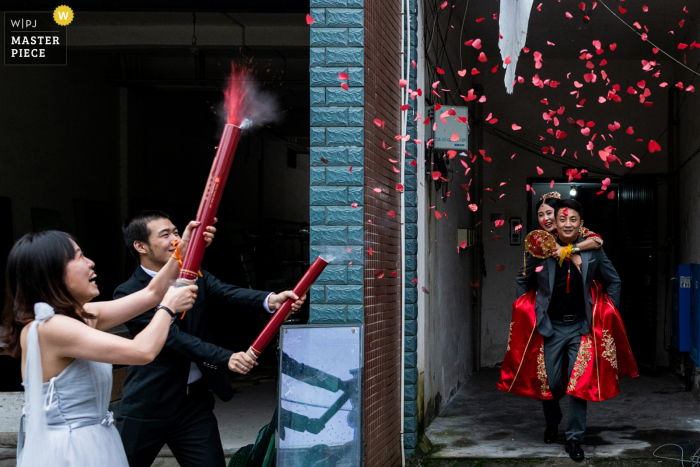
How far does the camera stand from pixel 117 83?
9984 millimetres

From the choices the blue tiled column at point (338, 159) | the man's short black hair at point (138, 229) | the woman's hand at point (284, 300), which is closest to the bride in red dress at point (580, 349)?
the blue tiled column at point (338, 159)

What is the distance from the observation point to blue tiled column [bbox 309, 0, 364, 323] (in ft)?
13.8

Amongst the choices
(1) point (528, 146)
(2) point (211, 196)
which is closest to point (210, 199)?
(2) point (211, 196)

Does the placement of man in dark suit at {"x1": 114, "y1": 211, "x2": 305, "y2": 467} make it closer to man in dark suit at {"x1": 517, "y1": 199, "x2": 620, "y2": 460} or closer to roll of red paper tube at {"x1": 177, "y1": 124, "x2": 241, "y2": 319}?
roll of red paper tube at {"x1": 177, "y1": 124, "x2": 241, "y2": 319}

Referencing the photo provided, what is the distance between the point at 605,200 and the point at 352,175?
21.2ft

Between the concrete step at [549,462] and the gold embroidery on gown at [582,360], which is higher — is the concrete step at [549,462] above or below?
below

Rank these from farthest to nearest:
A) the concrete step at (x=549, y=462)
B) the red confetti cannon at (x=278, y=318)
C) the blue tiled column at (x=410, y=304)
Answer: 1. the blue tiled column at (x=410, y=304)
2. the concrete step at (x=549, y=462)
3. the red confetti cannon at (x=278, y=318)

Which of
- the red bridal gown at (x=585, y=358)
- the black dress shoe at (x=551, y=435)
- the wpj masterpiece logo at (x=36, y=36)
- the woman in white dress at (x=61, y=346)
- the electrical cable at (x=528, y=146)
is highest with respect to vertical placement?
the wpj masterpiece logo at (x=36, y=36)

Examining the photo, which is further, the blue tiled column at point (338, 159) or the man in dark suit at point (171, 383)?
the blue tiled column at point (338, 159)

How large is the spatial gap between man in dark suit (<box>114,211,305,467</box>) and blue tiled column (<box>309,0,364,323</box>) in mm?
732

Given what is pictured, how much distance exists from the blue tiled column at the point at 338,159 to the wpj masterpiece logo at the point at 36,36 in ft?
13.2

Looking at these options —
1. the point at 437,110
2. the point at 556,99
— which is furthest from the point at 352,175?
the point at 556,99

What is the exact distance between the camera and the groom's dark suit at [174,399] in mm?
3279

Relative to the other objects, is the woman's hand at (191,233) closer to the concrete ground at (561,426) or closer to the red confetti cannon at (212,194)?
the red confetti cannon at (212,194)
